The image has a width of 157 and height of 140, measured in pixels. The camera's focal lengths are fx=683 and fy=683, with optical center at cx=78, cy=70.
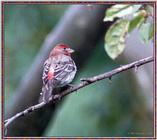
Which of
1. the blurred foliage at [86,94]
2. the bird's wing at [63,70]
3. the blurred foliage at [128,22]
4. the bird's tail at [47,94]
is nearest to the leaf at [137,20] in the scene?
the blurred foliage at [128,22]

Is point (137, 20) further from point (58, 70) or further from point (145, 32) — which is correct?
point (58, 70)

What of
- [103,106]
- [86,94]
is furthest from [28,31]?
[103,106]

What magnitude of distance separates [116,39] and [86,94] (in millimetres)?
3104

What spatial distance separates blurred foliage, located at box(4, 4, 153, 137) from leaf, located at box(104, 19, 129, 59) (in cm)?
196

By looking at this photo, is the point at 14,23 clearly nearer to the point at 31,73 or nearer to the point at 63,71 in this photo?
the point at 31,73

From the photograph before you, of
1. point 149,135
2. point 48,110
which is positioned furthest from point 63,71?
point 48,110

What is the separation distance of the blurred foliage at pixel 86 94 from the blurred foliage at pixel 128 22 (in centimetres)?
198

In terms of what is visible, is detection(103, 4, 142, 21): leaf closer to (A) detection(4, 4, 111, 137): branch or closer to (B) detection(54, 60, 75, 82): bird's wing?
(B) detection(54, 60, 75, 82): bird's wing

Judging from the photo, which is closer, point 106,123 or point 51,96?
point 51,96

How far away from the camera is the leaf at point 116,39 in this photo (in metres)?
3.67

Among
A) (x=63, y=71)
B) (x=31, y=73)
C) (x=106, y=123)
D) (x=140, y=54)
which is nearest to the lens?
(x=63, y=71)

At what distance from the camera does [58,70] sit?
4582 millimetres

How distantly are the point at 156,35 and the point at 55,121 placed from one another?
9.69 ft

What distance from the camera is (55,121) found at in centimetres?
669
